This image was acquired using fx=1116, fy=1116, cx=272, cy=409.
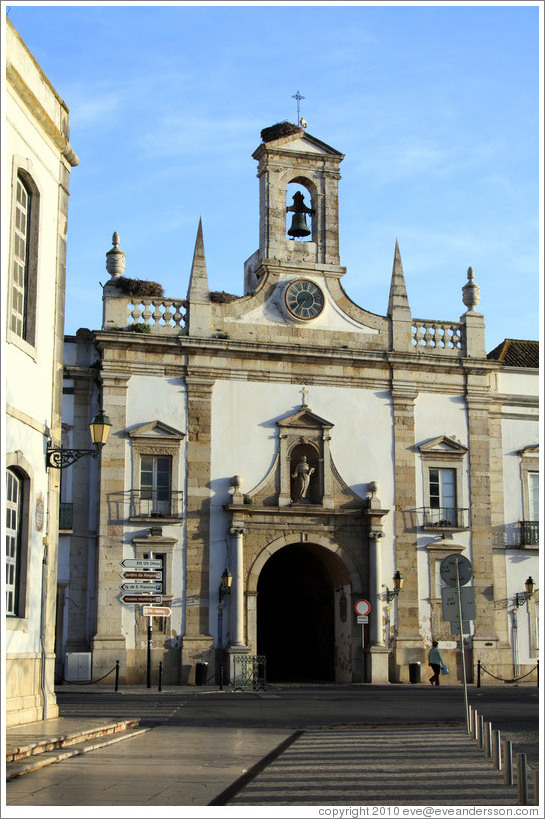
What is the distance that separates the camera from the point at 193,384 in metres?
30.3

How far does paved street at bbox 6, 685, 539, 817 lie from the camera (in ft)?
31.9

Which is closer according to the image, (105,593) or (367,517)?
(105,593)

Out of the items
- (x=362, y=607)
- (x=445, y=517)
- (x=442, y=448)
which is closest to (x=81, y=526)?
(x=362, y=607)

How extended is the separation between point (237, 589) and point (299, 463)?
13.1ft

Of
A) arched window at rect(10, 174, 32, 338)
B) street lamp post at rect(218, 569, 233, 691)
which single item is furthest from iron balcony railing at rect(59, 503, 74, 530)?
arched window at rect(10, 174, 32, 338)

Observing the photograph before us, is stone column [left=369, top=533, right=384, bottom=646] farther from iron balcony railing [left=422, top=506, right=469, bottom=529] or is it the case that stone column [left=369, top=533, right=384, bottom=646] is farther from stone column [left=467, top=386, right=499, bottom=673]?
stone column [left=467, top=386, right=499, bottom=673]

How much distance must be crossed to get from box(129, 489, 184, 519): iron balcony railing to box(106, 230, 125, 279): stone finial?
19.8 feet

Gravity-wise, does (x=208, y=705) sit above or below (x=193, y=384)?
below

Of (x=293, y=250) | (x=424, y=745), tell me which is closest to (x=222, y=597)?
(x=293, y=250)

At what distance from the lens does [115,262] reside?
30.8 meters

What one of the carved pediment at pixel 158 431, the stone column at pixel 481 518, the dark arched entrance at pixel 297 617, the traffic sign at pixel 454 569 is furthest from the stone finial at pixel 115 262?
the traffic sign at pixel 454 569

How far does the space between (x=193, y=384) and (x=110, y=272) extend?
12.8 feet

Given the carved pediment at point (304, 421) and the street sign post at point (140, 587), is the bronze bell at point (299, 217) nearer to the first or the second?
the carved pediment at point (304, 421)

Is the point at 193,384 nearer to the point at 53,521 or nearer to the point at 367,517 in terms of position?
the point at 367,517
